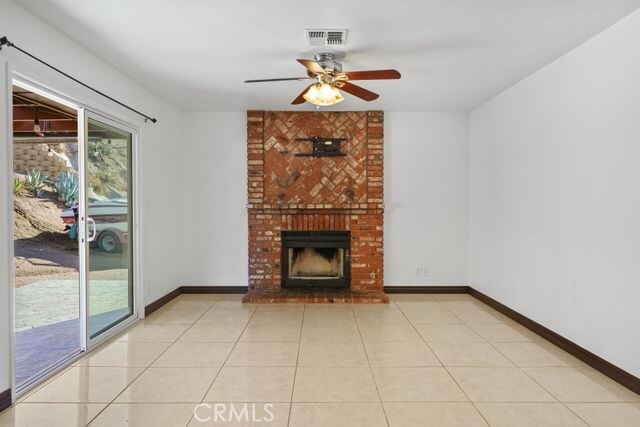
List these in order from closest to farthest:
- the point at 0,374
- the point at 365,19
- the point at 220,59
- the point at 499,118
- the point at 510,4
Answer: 1. the point at 0,374
2. the point at 510,4
3. the point at 365,19
4. the point at 220,59
5. the point at 499,118

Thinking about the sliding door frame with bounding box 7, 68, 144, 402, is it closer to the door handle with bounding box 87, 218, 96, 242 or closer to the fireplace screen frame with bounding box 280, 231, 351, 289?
the door handle with bounding box 87, 218, 96, 242

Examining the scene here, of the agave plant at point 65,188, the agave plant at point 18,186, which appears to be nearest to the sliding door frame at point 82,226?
the agave plant at point 18,186

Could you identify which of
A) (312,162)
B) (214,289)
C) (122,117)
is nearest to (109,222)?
(122,117)

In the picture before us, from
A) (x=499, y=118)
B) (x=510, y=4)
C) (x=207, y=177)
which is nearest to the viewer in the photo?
(x=510, y=4)

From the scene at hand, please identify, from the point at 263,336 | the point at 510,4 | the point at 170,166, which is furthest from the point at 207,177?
the point at 510,4

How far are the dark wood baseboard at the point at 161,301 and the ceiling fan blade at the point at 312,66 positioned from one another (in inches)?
125

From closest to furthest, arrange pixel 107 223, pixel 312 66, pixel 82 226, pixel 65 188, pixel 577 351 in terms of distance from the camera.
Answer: pixel 312 66 < pixel 577 351 < pixel 82 226 < pixel 107 223 < pixel 65 188

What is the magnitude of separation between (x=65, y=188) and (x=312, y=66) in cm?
727

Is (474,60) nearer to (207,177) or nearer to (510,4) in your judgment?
(510,4)

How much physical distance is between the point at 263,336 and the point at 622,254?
294 cm

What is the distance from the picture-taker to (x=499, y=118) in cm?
447

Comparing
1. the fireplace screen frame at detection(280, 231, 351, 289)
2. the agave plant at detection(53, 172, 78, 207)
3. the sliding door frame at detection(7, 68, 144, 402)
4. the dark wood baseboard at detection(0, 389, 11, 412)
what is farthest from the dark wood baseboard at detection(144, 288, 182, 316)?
the agave plant at detection(53, 172, 78, 207)

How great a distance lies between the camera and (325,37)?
9.39 feet

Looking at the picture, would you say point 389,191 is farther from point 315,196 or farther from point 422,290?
point 422,290
